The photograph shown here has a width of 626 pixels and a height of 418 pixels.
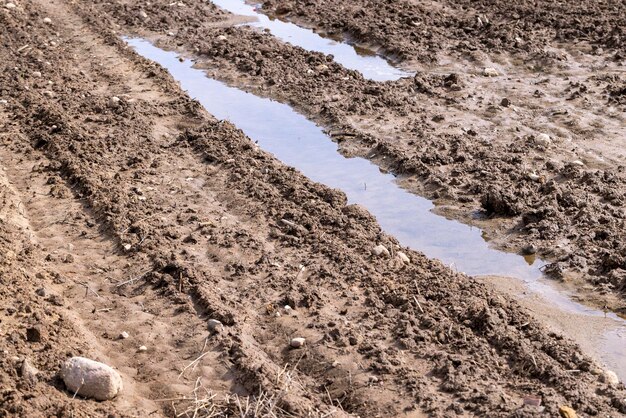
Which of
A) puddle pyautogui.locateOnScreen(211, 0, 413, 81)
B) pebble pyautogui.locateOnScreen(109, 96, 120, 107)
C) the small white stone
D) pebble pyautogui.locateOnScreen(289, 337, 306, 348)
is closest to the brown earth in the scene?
the small white stone

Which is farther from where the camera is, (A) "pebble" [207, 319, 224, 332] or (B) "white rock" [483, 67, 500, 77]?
(B) "white rock" [483, 67, 500, 77]

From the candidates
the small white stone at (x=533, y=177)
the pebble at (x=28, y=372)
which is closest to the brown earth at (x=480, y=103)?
the small white stone at (x=533, y=177)

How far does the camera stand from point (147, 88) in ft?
37.8

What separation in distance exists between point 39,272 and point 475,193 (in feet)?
13.9

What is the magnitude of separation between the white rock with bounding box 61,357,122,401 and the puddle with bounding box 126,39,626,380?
346 centimetres

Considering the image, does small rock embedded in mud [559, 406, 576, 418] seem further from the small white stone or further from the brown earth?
the small white stone

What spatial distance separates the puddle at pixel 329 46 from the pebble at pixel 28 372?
7643mm

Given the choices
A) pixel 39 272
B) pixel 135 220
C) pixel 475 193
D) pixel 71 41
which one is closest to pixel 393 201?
pixel 475 193

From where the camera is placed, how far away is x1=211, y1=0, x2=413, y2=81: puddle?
1256 centimetres

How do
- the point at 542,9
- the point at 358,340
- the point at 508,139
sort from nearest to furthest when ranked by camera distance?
the point at 358,340 < the point at 508,139 < the point at 542,9

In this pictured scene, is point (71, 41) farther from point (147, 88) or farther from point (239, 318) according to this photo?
point (239, 318)

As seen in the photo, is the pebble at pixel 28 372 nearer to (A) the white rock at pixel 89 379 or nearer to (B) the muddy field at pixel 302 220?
(B) the muddy field at pixel 302 220

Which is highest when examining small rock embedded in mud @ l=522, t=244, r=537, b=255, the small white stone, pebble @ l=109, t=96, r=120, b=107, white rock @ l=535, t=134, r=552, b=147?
white rock @ l=535, t=134, r=552, b=147

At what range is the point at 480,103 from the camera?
36.5 feet
